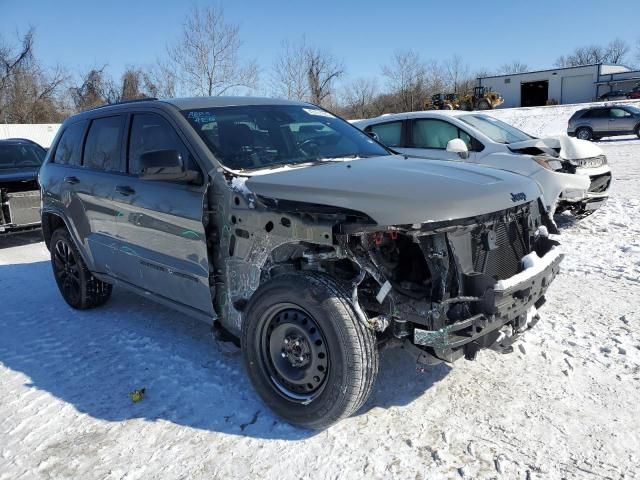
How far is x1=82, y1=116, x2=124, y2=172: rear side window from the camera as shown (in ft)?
14.5

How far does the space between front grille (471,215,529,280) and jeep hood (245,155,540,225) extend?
0.15 m

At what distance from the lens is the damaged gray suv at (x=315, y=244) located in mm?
2781


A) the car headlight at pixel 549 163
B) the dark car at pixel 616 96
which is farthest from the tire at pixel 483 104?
the car headlight at pixel 549 163

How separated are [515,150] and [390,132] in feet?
6.95

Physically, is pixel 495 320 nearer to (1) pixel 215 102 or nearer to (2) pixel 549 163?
(1) pixel 215 102

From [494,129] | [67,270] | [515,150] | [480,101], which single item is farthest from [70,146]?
[480,101]

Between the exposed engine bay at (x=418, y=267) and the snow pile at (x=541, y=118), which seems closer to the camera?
the exposed engine bay at (x=418, y=267)

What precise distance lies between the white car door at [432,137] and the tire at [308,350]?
531cm

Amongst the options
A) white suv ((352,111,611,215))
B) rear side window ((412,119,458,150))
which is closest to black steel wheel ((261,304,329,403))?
white suv ((352,111,611,215))

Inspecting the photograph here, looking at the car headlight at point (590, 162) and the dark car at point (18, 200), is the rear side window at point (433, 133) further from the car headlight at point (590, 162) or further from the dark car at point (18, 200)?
the dark car at point (18, 200)

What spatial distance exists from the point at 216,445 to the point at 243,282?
3.17ft

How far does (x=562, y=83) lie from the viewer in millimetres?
51094

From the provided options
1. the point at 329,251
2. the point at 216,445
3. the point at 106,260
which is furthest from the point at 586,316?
the point at 106,260

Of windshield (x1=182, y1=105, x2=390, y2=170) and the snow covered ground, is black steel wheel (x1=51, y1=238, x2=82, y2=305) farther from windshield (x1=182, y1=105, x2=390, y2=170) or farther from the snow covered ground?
windshield (x1=182, y1=105, x2=390, y2=170)
